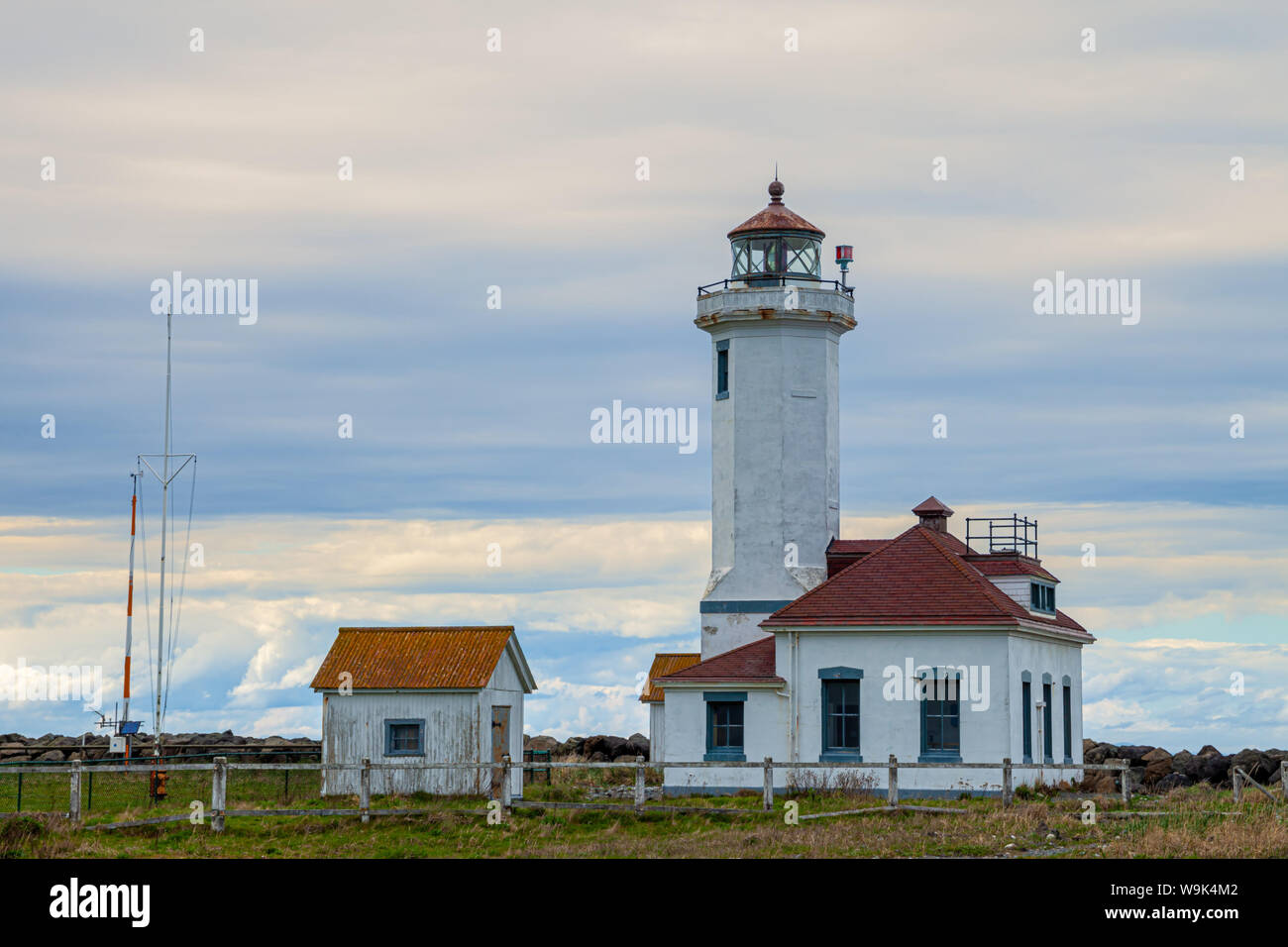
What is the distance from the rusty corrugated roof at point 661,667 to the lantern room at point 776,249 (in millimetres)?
11784

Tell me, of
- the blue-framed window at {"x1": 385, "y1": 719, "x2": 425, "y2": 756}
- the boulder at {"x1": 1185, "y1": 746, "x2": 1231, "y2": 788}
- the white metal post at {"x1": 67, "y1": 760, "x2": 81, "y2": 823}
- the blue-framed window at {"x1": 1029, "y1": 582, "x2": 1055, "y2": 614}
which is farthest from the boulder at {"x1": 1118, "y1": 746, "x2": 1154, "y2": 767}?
the white metal post at {"x1": 67, "y1": 760, "x2": 81, "y2": 823}

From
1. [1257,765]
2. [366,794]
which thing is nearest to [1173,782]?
[1257,765]

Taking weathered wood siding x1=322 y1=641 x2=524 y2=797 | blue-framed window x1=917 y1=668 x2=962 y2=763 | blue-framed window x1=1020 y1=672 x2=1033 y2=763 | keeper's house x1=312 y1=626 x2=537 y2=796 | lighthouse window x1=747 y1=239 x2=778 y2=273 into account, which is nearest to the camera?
weathered wood siding x1=322 y1=641 x2=524 y2=797

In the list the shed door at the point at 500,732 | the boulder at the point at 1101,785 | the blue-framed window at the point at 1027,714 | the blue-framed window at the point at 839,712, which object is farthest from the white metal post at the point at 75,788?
the boulder at the point at 1101,785

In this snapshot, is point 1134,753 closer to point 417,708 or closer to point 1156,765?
point 1156,765

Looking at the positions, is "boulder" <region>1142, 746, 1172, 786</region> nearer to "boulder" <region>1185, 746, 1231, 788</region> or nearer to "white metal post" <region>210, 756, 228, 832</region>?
"boulder" <region>1185, 746, 1231, 788</region>

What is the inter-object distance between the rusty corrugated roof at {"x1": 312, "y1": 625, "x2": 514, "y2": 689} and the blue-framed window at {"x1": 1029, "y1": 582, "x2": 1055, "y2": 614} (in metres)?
11.9

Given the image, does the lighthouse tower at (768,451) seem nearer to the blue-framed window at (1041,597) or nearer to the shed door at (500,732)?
the blue-framed window at (1041,597)

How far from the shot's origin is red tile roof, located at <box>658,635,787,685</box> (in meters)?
34.6
